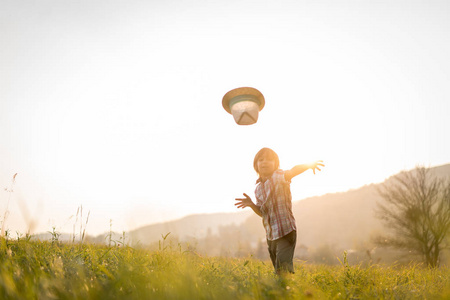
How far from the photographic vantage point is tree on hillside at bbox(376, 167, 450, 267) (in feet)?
71.5

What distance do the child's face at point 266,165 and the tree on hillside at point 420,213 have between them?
2230 centimetres

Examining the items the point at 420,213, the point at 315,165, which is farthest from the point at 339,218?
the point at 315,165

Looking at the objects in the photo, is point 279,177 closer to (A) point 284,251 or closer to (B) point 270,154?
(B) point 270,154

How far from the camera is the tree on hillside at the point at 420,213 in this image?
21.8m

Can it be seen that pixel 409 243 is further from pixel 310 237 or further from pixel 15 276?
pixel 310 237

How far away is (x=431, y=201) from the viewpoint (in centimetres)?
2292

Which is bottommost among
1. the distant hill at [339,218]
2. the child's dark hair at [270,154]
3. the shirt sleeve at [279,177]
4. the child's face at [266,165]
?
the distant hill at [339,218]

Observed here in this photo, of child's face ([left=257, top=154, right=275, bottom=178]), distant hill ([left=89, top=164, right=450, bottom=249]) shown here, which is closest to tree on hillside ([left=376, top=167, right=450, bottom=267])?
child's face ([left=257, top=154, right=275, bottom=178])

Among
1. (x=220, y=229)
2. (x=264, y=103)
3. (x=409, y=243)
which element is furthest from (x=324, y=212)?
(x=264, y=103)

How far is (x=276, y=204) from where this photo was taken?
4.40m

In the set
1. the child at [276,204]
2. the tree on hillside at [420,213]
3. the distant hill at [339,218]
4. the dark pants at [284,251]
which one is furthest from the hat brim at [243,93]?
the distant hill at [339,218]

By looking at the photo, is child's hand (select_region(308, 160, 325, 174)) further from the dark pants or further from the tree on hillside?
the tree on hillside

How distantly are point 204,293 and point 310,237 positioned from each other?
253ft

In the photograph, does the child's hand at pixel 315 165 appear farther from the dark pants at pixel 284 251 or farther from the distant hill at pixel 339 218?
the distant hill at pixel 339 218
